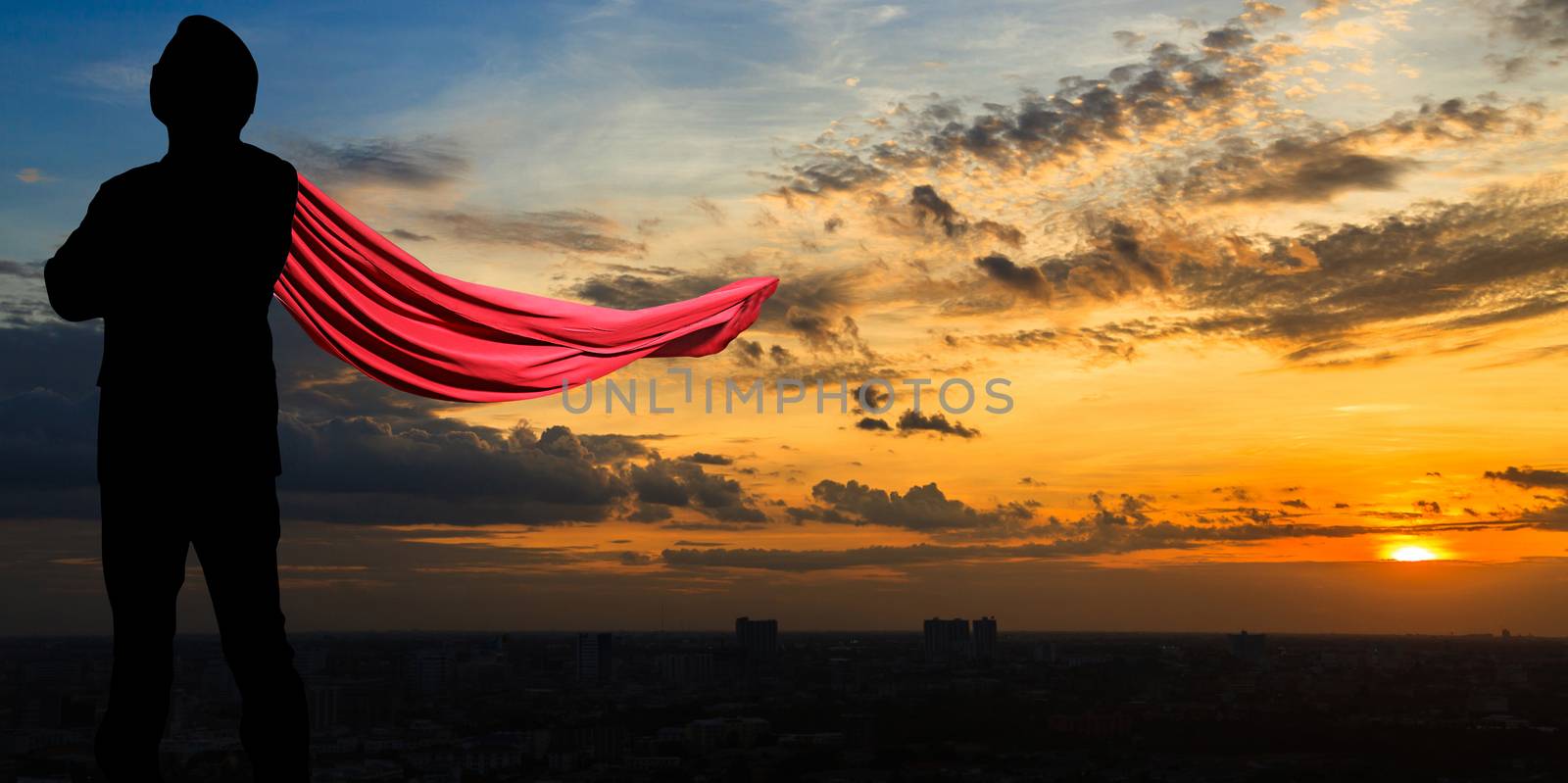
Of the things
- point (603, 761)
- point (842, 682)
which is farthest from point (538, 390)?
point (842, 682)

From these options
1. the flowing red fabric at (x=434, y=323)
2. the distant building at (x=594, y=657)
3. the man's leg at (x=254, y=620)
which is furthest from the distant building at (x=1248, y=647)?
the man's leg at (x=254, y=620)

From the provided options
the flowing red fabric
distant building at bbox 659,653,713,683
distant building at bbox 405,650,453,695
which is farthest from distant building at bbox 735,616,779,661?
the flowing red fabric

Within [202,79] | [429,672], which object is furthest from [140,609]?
[429,672]

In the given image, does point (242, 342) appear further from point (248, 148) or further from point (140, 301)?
point (248, 148)

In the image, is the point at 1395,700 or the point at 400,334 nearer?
the point at 400,334

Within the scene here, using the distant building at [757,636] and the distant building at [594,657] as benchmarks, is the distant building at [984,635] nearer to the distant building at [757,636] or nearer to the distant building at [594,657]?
the distant building at [757,636]

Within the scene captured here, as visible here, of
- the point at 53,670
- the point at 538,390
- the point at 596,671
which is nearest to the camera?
the point at 538,390
